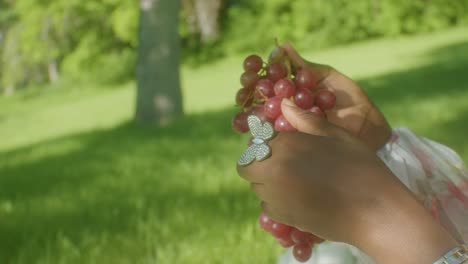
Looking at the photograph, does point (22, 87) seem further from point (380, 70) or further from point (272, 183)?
point (272, 183)

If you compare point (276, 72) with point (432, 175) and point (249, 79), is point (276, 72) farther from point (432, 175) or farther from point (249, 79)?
point (432, 175)

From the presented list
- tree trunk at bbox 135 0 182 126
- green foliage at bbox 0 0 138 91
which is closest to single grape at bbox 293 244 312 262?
tree trunk at bbox 135 0 182 126

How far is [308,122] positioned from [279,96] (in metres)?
0.23

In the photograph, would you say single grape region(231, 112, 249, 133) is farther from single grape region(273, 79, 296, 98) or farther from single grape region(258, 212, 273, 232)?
single grape region(258, 212, 273, 232)

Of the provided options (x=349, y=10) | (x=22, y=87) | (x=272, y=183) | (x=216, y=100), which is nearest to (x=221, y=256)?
(x=272, y=183)

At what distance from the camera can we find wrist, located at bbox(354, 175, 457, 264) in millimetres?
1065

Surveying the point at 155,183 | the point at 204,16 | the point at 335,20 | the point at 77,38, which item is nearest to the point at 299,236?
the point at 155,183

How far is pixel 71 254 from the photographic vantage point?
2930mm

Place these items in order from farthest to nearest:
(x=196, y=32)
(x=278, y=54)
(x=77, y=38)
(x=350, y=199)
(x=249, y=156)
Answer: (x=77, y=38)
(x=196, y=32)
(x=278, y=54)
(x=249, y=156)
(x=350, y=199)

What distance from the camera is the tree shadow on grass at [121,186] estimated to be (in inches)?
134

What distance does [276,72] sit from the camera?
156 centimetres

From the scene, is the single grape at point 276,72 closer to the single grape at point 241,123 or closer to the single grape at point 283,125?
the single grape at point 241,123

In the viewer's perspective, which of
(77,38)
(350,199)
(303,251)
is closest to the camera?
(350,199)

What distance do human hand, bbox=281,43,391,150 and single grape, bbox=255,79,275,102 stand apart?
0.27 m
